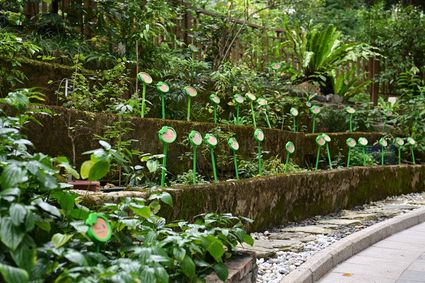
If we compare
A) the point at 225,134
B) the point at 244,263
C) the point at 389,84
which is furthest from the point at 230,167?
the point at 389,84

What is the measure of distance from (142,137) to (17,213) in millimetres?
3354

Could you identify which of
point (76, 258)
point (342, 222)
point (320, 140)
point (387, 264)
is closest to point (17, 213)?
point (76, 258)

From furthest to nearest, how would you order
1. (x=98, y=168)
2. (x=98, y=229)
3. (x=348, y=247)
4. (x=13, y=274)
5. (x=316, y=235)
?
(x=316, y=235), (x=348, y=247), (x=98, y=168), (x=98, y=229), (x=13, y=274)

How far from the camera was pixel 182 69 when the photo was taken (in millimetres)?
7566

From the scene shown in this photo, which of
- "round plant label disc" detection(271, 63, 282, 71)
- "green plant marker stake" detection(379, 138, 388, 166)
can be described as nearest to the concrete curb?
"green plant marker stake" detection(379, 138, 388, 166)

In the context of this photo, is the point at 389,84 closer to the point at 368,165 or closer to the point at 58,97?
the point at 368,165

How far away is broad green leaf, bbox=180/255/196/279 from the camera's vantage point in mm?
2834

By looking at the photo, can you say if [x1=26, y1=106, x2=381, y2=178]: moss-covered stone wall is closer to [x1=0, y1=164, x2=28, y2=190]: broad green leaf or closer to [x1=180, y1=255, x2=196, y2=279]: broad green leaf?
[x1=180, y1=255, x2=196, y2=279]: broad green leaf

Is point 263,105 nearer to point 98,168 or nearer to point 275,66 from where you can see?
point 275,66

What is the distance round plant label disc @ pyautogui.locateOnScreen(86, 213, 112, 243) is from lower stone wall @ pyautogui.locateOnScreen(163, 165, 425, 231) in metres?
1.83

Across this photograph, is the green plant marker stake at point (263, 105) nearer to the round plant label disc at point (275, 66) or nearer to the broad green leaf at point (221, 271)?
the round plant label disc at point (275, 66)

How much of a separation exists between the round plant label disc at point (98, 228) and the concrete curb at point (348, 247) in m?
1.79

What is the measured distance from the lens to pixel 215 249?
3.10m

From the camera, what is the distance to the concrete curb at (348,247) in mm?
4400
